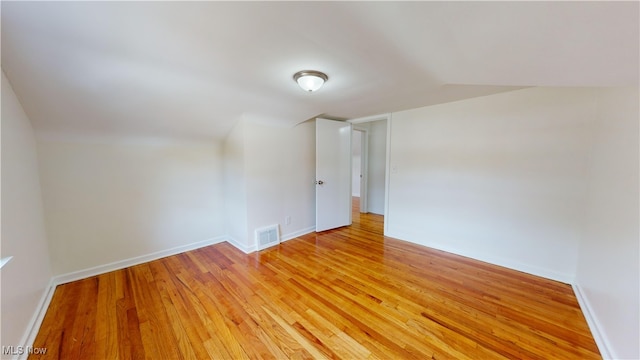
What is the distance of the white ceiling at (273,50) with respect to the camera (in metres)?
1.08

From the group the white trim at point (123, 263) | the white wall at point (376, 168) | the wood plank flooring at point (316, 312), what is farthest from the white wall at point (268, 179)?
the white wall at point (376, 168)

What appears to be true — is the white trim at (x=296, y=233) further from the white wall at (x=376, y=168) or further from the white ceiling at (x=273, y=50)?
the white ceiling at (x=273, y=50)

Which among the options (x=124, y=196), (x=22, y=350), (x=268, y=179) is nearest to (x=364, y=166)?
(x=268, y=179)

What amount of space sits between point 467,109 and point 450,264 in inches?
74.1

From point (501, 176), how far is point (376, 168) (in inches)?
106

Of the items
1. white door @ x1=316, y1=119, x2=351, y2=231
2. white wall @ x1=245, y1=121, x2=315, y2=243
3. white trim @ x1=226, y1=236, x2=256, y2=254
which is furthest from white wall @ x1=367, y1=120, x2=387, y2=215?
white trim @ x1=226, y1=236, x2=256, y2=254

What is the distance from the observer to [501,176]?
2455 mm

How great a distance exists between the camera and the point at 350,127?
154 inches

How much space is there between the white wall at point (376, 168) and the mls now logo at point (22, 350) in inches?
190

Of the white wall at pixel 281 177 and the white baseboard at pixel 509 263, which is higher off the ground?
the white wall at pixel 281 177

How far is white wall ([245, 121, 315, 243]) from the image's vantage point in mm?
2916

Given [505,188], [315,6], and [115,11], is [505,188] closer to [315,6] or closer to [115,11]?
[315,6]

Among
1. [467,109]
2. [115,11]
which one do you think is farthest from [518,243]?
[115,11]

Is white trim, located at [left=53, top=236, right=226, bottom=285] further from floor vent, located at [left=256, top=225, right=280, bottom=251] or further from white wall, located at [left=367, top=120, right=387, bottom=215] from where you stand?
white wall, located at [left=367, top=120, right=387, bottom=215]
